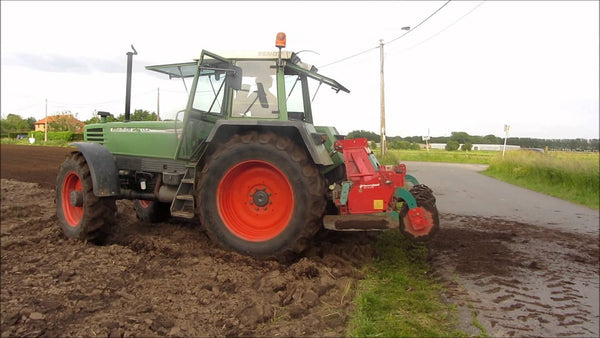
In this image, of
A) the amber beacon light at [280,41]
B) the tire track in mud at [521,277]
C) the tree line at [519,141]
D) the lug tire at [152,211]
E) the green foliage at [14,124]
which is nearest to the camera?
the tire track in mud at [521,277]

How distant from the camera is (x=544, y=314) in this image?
12.5 ft

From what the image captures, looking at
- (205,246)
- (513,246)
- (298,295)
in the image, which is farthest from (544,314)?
(205,246)

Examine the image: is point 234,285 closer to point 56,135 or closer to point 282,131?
point 282,131

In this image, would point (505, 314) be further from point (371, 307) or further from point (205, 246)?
point (205, 246)

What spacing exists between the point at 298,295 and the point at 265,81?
2449 millimetres

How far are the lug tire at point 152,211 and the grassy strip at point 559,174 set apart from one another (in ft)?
33.2

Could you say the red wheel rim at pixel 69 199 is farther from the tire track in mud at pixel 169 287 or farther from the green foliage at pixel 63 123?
the green foliage at pixel 63 123

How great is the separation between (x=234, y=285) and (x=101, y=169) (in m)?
2.50

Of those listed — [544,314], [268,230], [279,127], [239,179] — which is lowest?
[544,314]

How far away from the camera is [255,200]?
15.6ft

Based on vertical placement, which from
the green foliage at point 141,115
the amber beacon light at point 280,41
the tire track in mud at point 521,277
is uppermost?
the amber beacon light at point 280,41

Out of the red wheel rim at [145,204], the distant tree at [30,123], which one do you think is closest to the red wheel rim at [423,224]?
the red wheel rim at [145,204]

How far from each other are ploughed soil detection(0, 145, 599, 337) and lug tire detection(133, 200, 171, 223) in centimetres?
26

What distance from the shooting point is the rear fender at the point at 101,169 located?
514 cm
